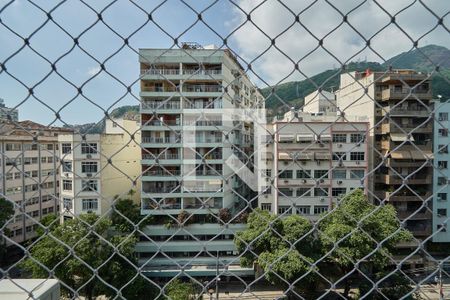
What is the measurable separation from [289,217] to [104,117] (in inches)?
242

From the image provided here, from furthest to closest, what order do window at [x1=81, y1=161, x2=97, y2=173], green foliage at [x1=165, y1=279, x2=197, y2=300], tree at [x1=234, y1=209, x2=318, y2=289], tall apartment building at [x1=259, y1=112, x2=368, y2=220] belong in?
tree at [x1=234, y1=209, x2=318, y2=289]
green foliage at [x1=165, y1=279, x2=197, y2=300]
window at [x1=81, y1=161, x2=97, y2=173]
tall apartment building at [x1=259, y1=112, x2=368, y2=220]

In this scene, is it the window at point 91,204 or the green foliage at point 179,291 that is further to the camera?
the window at point 91,204

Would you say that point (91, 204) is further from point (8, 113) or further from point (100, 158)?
point (8, 113)

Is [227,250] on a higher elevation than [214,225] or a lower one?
lower

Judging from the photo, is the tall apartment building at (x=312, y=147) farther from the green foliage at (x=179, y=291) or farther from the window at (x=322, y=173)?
the green foliage at (x=179, y=291)

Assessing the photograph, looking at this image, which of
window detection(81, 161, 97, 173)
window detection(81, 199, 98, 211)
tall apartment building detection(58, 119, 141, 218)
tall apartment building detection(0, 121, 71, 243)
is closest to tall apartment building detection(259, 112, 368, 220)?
tall apartment building detection(58, 119, 141, 218)

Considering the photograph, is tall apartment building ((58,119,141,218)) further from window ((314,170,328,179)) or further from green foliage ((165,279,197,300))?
green foliage ((165,279,197,300))

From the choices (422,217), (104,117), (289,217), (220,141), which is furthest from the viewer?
(422,217)

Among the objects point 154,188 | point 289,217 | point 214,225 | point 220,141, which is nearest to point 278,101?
point 220,141

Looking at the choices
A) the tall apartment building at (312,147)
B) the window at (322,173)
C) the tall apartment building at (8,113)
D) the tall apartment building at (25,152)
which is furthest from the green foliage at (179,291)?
the tall apartment building at (8,113)

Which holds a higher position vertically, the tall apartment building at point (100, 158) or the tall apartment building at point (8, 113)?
the tall apartment building at point (8, 113)

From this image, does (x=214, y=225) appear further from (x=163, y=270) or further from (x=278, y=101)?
(x=278, y=101)

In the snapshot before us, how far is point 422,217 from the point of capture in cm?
962

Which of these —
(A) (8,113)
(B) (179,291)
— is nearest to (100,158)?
(A) (8,113)
